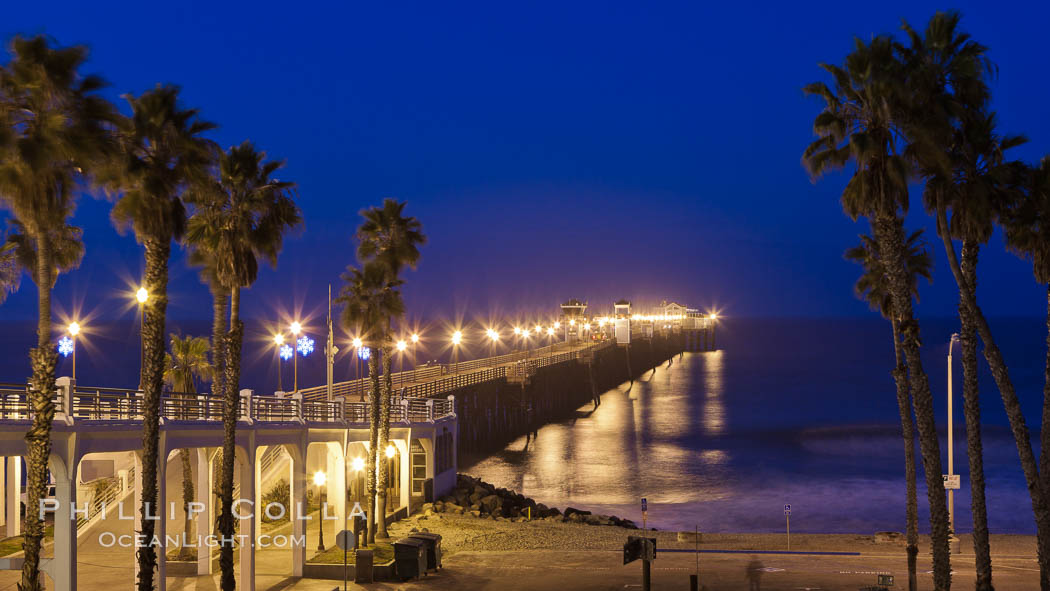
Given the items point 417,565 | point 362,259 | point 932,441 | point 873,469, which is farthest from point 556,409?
point 932,441

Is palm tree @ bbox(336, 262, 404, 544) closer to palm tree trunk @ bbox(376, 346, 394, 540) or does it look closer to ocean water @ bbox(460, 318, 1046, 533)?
palm tree trunk @ bbox(376, 346, 394, 540)

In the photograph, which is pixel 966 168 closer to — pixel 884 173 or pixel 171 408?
pixel 884 173

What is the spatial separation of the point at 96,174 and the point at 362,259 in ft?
59.1

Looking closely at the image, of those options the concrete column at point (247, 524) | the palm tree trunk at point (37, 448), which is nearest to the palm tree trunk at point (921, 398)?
the concrete column at point (247, 524)

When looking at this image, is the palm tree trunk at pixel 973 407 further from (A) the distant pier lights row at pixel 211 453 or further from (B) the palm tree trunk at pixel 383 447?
(B) the palm tree trunk at pixel 383 447

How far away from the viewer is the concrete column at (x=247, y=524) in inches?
926

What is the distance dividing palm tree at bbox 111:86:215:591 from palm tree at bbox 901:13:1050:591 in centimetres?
1426

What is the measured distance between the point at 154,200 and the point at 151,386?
3.57 m

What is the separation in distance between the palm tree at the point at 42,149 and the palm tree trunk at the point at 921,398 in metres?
14.9

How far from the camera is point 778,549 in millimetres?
32781

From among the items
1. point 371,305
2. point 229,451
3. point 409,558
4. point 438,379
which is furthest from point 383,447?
point 438,379

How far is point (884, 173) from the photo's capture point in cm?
1869

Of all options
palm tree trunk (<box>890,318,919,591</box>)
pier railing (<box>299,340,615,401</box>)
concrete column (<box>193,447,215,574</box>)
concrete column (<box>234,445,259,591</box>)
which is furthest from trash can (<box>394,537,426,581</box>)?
pier railing (<box>299,340,615,401</box>)

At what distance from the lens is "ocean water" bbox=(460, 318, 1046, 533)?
51.9m
